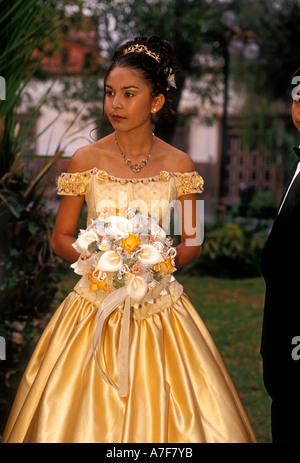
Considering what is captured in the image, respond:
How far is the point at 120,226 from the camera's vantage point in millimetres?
2379

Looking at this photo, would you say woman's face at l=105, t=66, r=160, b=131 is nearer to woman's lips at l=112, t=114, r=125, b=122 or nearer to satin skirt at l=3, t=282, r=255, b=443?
woman's lips at l=112, t=114, r=125, b=122

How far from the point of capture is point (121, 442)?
2.40 meters

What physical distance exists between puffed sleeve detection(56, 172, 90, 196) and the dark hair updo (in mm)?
469

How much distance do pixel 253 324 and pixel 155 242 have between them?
5507 mm

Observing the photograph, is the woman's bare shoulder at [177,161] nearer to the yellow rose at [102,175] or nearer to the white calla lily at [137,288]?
the yellow rose at [102,175]

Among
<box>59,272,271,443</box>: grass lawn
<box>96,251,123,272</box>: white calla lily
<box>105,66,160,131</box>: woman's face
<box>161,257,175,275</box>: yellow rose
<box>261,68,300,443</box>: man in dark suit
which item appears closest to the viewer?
<box>96,251,123,272</box>: white calla lily

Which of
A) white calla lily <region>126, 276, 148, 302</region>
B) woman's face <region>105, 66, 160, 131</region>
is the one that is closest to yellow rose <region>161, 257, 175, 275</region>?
white calla lily <region>126, 276, 148, 302</region>

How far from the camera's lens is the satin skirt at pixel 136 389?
2.42m

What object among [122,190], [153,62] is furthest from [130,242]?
[153,62]

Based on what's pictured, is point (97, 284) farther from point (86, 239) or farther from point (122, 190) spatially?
point (122, 190)

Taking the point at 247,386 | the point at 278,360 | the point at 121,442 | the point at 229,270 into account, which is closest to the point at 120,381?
the point at 121,442

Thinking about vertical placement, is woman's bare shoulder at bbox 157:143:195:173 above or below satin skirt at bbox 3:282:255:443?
above

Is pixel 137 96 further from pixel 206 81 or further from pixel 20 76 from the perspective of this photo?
pixel 206 81

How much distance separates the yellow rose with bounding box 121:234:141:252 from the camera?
7.67 feet
